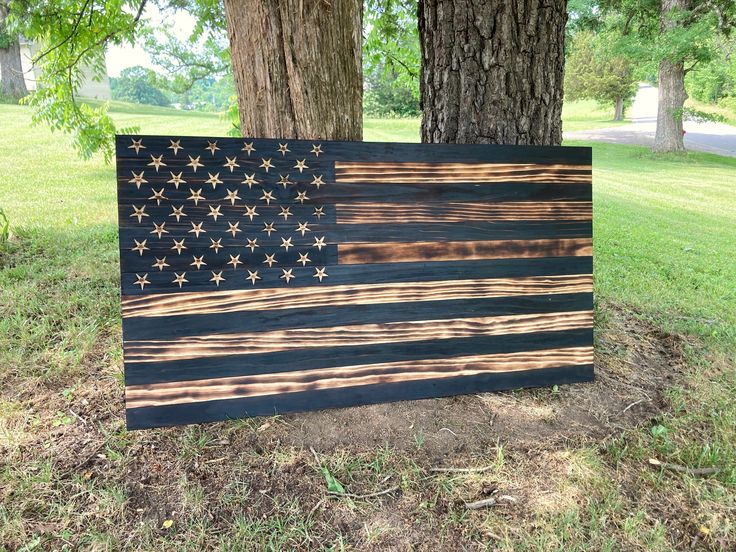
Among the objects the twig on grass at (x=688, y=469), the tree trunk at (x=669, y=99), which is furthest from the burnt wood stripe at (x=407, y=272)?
the tree trunk at (x=669, y=99)

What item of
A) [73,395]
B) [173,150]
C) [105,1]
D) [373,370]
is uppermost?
[105,1]

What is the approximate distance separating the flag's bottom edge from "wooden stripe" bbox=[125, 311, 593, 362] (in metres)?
0.19

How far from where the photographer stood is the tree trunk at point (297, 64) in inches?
89.7

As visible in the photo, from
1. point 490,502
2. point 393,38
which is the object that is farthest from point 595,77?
point 490,502

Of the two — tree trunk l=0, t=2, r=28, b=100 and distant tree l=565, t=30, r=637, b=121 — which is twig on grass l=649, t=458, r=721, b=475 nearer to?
tree trunk l=0, t=2, r=28, b=100

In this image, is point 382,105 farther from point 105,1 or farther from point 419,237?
point 419,237

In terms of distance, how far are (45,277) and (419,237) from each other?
2915mm

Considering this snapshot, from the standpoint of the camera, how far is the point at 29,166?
33.1ft

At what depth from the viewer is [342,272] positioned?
6.96ft

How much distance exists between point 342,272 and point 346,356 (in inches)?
13.8

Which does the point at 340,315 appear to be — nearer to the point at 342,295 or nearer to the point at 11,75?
the point at 342,295

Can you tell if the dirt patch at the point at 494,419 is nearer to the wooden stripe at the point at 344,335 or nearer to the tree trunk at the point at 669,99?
the wooden stripe at the point at 344,335

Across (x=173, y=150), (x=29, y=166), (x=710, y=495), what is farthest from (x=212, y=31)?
(x=29, y=166)

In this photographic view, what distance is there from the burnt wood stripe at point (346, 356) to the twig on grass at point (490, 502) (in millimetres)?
648
